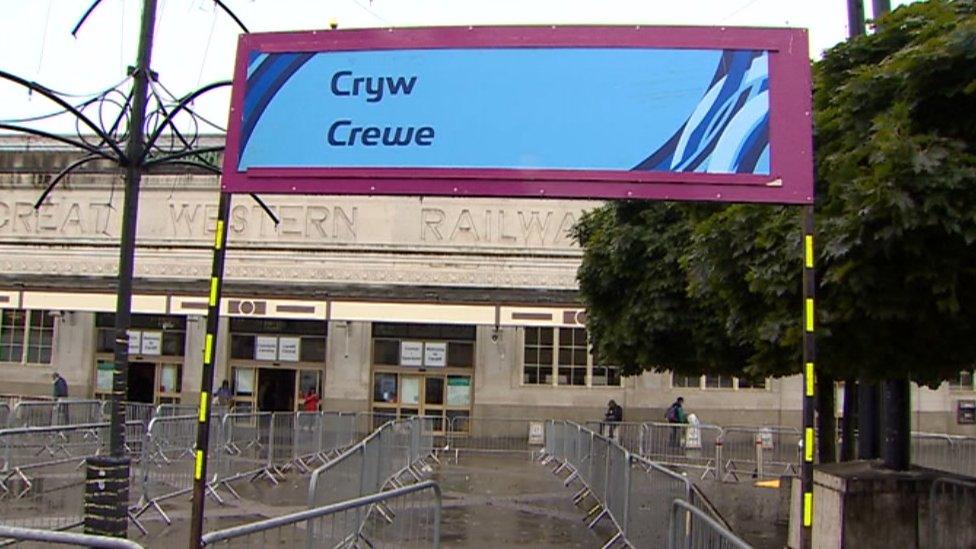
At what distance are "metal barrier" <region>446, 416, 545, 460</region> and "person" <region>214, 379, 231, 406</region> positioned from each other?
6493 mm

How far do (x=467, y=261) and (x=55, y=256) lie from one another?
13490 millimetres

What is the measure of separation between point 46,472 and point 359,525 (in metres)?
11.1

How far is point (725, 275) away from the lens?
8047 millimetres

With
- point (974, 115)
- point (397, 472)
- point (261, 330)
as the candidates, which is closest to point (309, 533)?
point (974, 115)

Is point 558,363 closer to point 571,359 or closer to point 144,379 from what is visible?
point 571,359

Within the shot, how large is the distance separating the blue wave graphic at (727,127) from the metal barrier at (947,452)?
39.8 feet

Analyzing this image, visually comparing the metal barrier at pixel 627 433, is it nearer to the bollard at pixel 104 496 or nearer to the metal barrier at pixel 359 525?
the metal barrier at pixel 359 525

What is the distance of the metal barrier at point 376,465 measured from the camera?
955 centimetres

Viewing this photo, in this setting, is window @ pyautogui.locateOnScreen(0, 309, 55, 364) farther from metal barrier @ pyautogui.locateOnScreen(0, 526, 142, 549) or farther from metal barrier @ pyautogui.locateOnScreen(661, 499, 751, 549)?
metal barrier @ pyautogui.locateOnScreen(0, 526, 142, 549)

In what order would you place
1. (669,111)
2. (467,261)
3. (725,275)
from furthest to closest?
(467,261) → (725,275) → (669,111)

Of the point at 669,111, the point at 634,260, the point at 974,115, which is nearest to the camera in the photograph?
the point at 669,111

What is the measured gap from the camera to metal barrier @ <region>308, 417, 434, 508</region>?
9547mm

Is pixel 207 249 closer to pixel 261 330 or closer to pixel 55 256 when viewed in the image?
pixel 261 330

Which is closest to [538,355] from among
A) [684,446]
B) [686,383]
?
[686,383]
